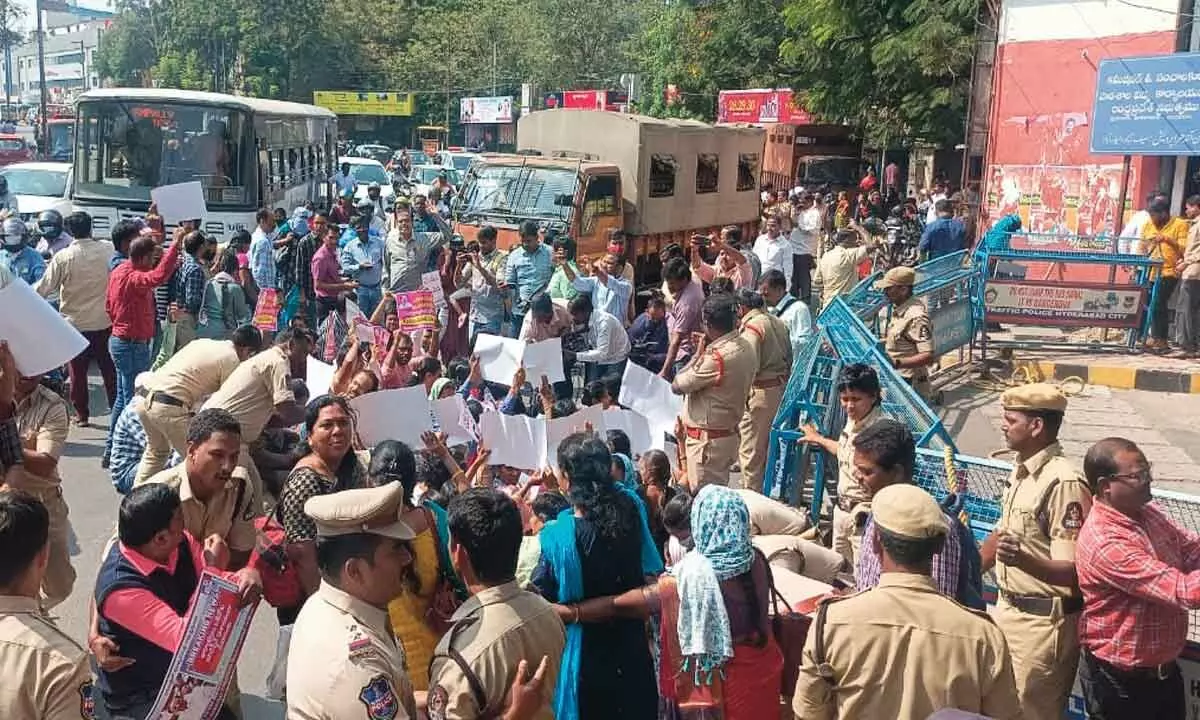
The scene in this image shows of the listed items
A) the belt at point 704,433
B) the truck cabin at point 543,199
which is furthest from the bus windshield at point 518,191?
the belt at point 704,433

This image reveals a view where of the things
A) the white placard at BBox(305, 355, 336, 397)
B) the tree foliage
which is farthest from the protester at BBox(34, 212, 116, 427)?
the tree foliage

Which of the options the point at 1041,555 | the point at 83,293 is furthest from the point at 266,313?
the point at 1041,555

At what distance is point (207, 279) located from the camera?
9344 mm

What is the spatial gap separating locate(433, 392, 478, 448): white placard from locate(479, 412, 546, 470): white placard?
330mm

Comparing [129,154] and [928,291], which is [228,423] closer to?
[928,291]

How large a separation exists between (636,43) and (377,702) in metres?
56.1

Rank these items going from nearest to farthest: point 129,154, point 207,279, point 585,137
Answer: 1. point 207,279
2. point 129,154
3. point 585,137

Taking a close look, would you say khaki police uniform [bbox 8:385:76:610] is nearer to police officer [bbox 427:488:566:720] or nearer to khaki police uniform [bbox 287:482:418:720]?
khaki police uniform [bbox 287:482:418:720]

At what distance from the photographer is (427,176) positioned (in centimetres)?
3234

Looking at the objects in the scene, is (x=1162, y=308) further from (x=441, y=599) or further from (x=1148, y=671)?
(x=441, y=599)

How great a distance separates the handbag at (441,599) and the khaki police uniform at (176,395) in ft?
8.09

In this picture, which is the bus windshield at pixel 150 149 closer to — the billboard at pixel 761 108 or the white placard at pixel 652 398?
the white placard at pixel 652 398

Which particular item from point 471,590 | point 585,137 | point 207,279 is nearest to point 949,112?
point 585,137

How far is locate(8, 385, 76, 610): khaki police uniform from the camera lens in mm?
4492
